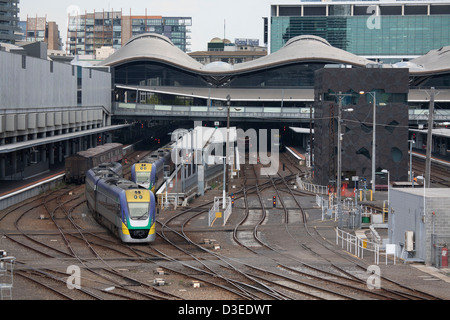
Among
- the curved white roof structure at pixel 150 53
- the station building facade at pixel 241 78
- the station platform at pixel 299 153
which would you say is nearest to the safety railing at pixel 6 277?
the station platform at pixel 299 153

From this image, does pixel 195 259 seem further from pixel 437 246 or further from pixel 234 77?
pixel 234 77

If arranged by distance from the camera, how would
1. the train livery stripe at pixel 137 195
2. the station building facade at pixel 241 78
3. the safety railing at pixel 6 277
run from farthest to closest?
the station building facade at pixel 241 78, the train livery stripe at pixel 137 195, the safety railing at pixel 6 277

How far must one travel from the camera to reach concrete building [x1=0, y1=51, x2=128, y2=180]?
5909 cm

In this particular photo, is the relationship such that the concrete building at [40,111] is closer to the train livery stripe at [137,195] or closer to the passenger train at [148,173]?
the passenger train at [148,173]

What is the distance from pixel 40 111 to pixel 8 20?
131760 mm

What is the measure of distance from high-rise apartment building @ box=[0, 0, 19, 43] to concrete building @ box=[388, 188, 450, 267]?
17226cm

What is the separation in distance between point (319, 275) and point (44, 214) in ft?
78.5

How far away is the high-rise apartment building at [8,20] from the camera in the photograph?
Answer: 187 m

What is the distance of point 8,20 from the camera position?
619ft

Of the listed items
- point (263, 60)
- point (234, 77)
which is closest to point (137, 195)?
point (234, 77)

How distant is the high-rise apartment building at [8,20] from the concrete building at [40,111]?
337 ft

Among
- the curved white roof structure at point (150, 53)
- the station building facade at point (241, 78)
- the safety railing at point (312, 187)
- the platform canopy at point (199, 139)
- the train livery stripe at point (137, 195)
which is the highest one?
the curved white roof structure at point (150, 53)

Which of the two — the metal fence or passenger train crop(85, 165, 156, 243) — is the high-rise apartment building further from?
the metal fence
